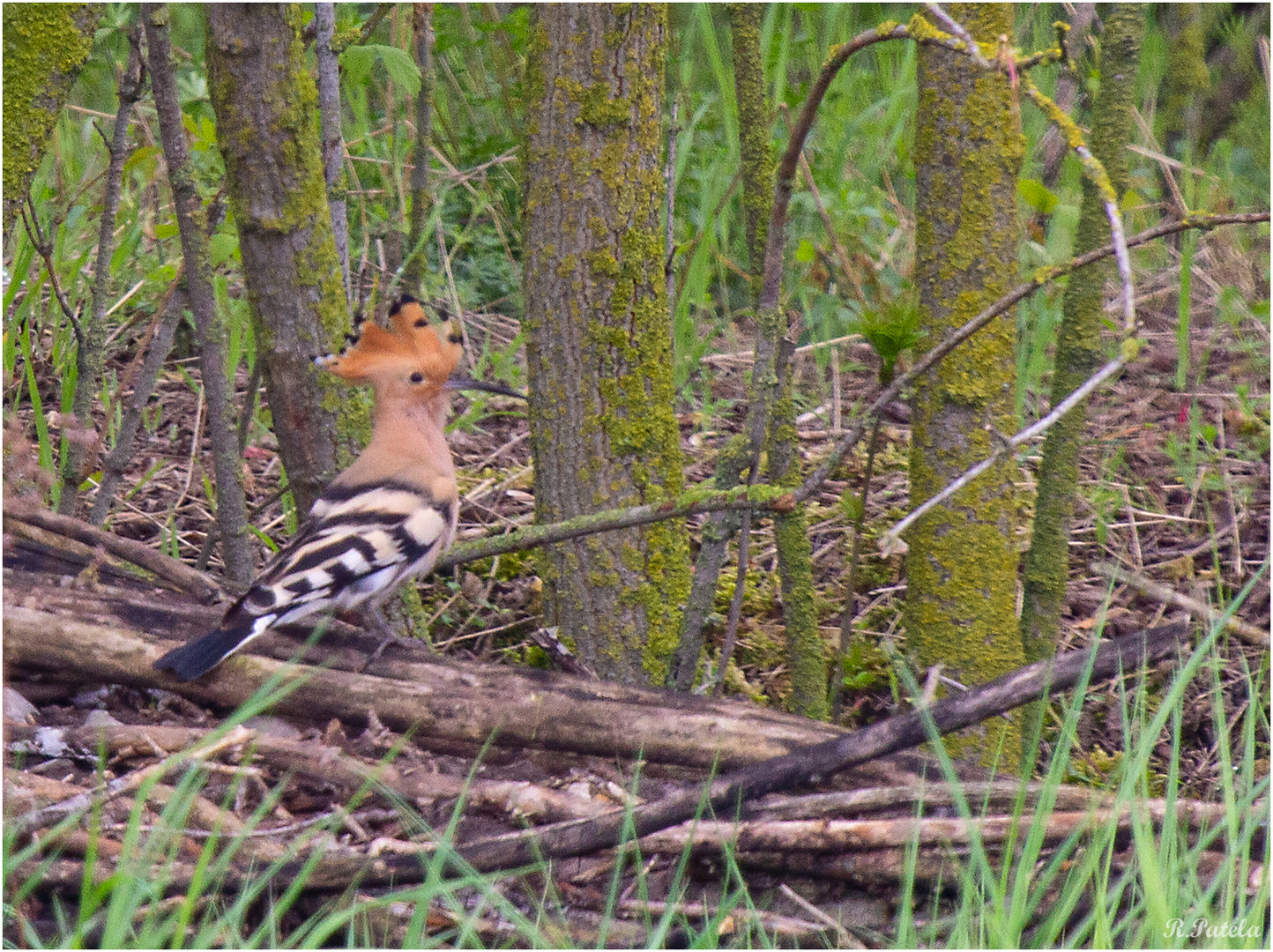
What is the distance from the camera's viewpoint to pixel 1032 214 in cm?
480

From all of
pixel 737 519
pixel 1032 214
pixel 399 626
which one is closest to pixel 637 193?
pixel 737 519

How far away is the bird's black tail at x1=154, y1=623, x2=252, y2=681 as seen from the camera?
215 centimetres

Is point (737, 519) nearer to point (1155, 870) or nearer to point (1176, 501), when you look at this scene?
point (1155, 870)

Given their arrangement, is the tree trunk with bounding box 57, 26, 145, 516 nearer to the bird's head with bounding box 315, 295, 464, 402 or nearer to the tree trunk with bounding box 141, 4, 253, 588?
the tree trunk with bounding box 141, 4, 253, 588

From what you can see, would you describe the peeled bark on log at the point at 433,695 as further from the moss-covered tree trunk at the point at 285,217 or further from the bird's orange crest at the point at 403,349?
the bird's orange crest at the point at 403,349

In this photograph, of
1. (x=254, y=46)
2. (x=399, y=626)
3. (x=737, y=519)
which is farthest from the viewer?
(x=399, y=626)

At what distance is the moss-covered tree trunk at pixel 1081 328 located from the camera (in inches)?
99.3

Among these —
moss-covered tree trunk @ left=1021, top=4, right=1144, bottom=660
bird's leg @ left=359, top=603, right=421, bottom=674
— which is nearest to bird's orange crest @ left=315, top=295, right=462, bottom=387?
bird's leg @ left=359, top=603, right=421, bottom=674

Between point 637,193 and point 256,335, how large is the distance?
83cm

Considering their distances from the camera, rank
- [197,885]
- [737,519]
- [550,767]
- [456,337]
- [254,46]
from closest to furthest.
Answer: [197,885], [550,767], [254,46], [737,519], [456,337]

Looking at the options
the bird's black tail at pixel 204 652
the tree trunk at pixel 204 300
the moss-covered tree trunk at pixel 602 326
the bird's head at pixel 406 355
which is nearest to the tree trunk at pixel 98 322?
the tree trunk at pixel 204 300

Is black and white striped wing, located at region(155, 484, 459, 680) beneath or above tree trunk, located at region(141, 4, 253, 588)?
beneath

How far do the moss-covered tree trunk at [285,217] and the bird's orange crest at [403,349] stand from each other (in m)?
0.07

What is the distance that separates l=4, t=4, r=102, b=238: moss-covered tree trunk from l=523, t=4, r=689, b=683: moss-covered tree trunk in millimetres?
876
